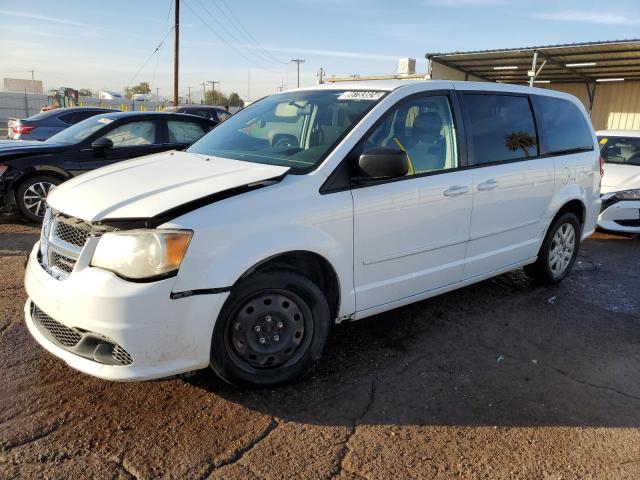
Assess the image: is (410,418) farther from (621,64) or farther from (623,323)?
(621,64)

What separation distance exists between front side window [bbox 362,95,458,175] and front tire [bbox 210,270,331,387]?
104 centimetres

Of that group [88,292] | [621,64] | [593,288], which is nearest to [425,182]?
[88,292]

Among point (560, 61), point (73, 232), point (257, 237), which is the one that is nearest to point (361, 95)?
point (257, 237)

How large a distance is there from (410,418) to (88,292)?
1811mm

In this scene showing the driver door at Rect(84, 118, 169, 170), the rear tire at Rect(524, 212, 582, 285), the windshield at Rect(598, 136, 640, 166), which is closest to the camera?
the rear tire at Rect(524, 212, 582, 285)

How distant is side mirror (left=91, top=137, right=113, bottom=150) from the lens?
23.1 feet

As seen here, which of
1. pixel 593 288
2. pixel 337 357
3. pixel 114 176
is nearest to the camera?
pixel 114 176

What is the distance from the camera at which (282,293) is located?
299 cm

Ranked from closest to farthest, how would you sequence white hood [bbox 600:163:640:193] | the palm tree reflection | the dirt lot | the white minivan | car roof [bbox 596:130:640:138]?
the dirt lot → the white minivan → the palm tree reflection → white hood [bbox 600:163:640:193] → car roof [bbox 596:130:640:138]

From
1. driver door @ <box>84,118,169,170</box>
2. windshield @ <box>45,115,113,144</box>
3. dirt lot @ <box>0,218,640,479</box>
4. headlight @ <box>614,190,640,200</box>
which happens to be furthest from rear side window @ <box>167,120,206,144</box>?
headlight @ <box>614,190,640,200</box>

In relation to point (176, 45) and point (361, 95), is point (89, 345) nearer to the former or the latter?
point (361, 95)

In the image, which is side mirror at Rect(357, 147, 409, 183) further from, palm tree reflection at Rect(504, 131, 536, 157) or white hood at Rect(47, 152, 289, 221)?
palm tree reflection at Rect(504, 131, 536, 157)

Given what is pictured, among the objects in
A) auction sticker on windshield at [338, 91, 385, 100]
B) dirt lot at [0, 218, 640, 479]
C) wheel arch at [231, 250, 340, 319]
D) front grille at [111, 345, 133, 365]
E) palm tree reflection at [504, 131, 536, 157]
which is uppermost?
auction sticker on windshield at [338, 91, 385, 100]

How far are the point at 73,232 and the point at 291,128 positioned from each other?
5.44ft
